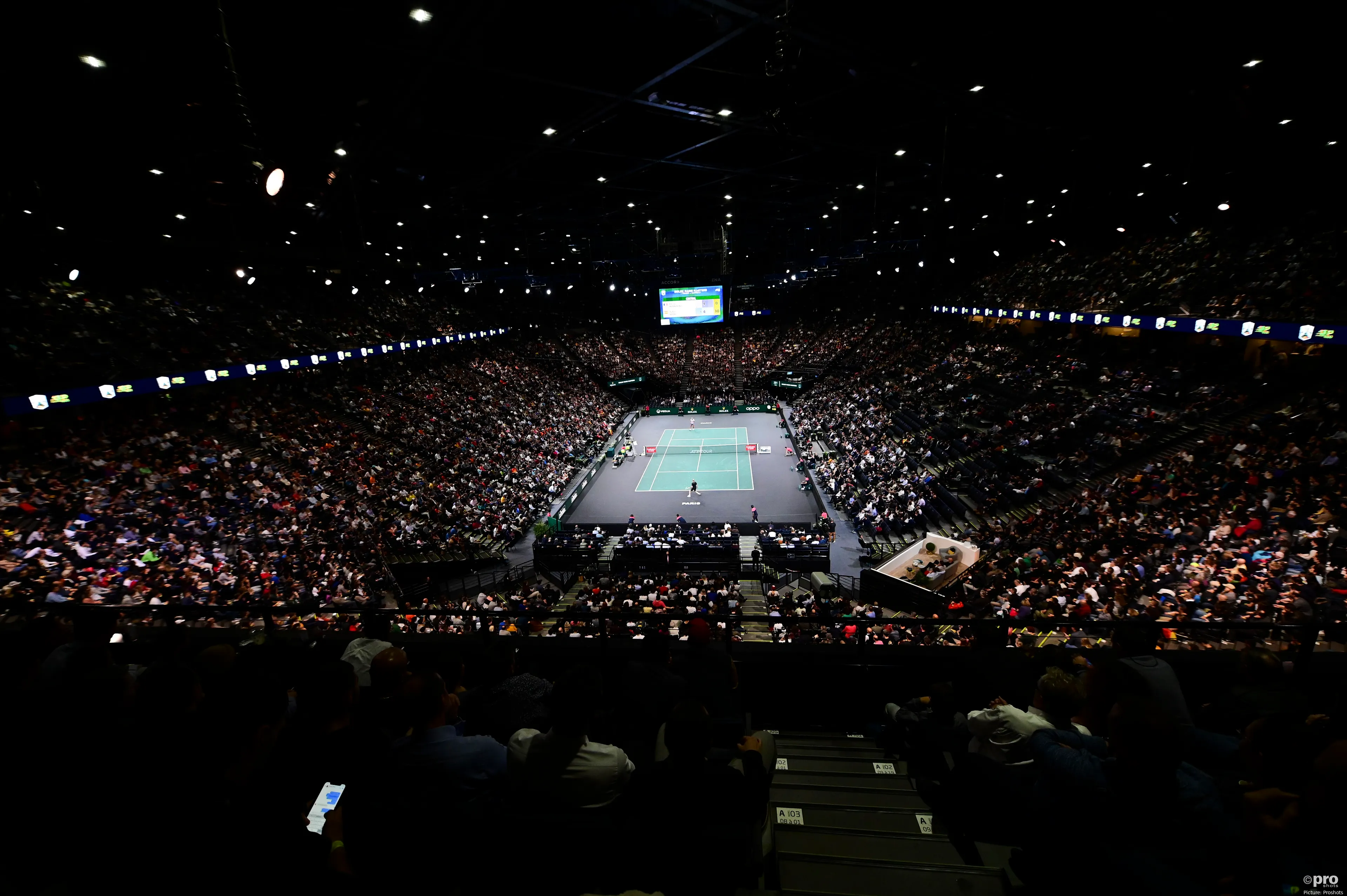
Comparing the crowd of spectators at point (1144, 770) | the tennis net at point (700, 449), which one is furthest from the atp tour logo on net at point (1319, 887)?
the tennis net at point (700, 449)

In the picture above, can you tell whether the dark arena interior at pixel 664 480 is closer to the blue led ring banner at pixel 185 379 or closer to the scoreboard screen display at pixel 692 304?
the blue led ring banner at pixel 185 379

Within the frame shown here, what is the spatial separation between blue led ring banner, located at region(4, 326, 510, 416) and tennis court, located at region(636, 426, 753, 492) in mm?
16407

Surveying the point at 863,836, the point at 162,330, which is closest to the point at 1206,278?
the point at 863,836

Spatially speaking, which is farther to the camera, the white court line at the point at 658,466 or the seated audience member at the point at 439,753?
the white court line at the point at 658,466

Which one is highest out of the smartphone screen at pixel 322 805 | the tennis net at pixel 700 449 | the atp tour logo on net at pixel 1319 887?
the tennis net at pixel 700 449

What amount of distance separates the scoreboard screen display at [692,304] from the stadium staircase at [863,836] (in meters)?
40.8

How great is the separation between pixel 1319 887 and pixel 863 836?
2118mm

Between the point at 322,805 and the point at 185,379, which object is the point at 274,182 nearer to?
the point at 322,805

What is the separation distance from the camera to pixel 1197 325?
19.5 m

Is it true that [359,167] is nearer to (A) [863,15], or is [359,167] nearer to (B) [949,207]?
(A) [863,15]

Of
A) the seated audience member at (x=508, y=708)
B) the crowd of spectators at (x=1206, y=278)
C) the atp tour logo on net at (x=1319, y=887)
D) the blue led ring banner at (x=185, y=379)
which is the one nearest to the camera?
the atp tour logo on net at (x=1319, y=887)

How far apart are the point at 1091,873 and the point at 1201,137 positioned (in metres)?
21.6

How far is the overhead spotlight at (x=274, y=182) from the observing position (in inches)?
258

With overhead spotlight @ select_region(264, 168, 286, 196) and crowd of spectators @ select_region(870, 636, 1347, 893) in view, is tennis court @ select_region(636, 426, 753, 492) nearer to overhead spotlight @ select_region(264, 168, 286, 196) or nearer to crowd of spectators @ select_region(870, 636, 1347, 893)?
overhead spotlight @ select_region(264, 168, 286, 196)
